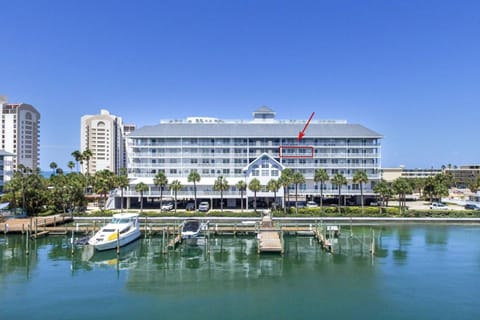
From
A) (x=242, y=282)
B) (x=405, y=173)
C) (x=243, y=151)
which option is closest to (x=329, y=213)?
(x=243, y=151)

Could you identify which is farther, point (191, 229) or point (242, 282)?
point (191, 229)

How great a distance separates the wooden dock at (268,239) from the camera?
50719 mm

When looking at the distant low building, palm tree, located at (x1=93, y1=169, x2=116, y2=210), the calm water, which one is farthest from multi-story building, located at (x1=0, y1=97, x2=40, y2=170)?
the distant low building

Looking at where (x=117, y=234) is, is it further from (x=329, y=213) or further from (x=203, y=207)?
(x=329, y=213)

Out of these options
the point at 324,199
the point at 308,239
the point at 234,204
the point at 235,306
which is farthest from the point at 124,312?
the point at 324,199

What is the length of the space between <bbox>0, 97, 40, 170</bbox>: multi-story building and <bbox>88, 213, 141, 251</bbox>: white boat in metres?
134

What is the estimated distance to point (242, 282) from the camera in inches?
1567

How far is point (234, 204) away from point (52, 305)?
54.9 meters

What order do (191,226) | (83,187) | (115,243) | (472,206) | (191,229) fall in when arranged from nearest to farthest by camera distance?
(115,243)
(191,229)
(191,226)
(83,187)
(472,206)

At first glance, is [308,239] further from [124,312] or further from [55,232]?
[55,232]

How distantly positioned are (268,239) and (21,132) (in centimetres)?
15715

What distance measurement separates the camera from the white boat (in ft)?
169

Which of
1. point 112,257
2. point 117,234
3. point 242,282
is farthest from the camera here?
point 117,234

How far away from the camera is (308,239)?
61.0m
